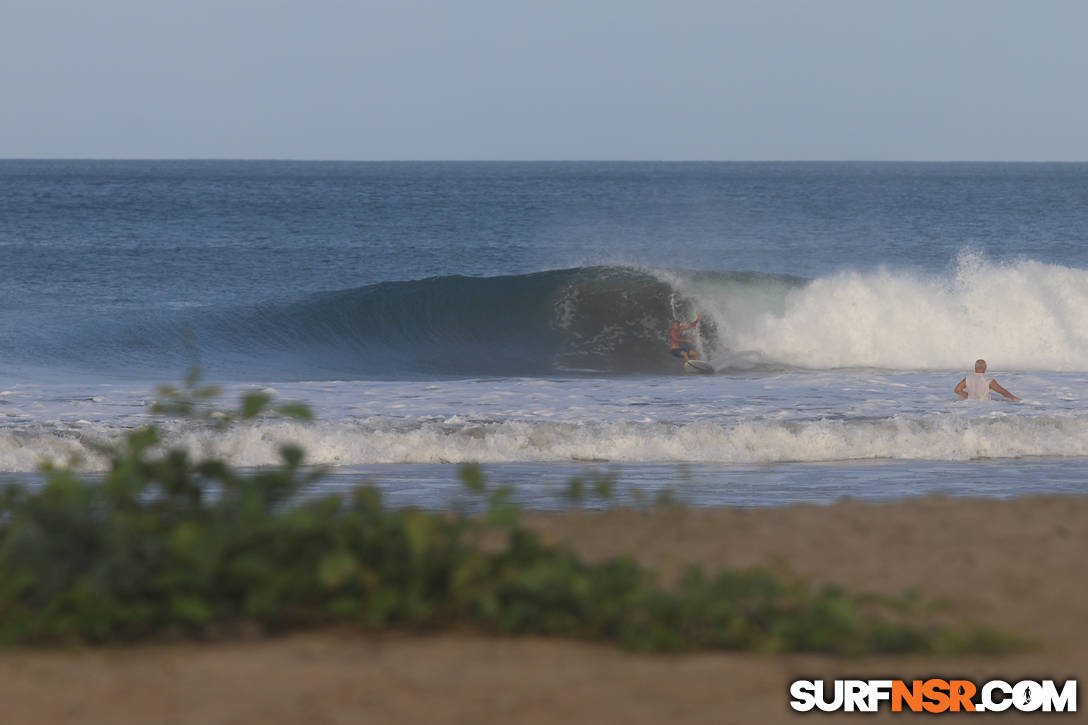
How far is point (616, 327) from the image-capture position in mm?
21562

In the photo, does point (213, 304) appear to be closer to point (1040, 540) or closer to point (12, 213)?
point (1040, 540)

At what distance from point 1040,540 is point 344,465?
21.1 ft

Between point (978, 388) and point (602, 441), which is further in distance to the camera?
point (978, 388)

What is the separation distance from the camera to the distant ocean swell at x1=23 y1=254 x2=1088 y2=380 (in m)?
19.1

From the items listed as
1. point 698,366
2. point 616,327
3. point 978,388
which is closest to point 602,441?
point 978,388

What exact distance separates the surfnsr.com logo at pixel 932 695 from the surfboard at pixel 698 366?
14492 mm

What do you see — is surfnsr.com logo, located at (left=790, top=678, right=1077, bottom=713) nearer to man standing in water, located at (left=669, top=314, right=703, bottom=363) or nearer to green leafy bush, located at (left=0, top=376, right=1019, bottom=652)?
green leafy bush, located at (left=0, top=376, right=1019, bottom=652)

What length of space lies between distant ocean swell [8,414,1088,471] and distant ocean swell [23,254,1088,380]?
6.55 m

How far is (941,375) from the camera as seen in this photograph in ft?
53.8

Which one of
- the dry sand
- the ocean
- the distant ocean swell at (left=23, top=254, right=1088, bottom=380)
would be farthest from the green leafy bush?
the distant ocean swell at (left=23, top=254, right=1088, bottom=380)

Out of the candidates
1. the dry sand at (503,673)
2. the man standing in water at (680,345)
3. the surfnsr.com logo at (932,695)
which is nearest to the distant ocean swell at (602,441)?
the dry sand at (503,673)

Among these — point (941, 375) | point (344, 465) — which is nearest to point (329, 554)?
point (344, 465)

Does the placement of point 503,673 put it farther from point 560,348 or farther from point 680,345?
point 560,348

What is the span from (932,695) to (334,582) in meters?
1.76
